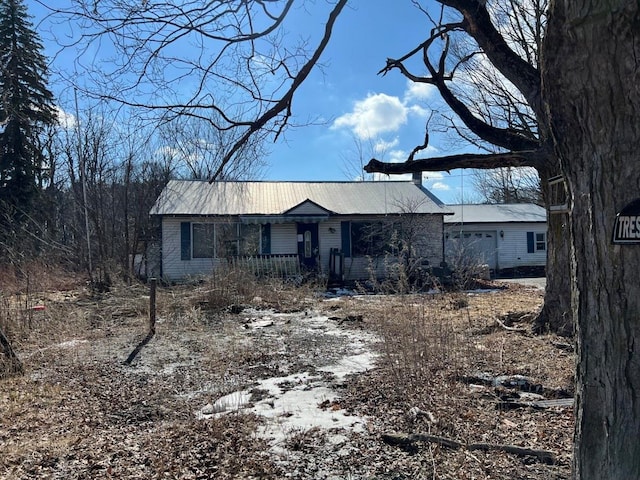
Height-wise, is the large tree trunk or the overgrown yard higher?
the large tree trunk

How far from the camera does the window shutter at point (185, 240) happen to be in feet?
57.6

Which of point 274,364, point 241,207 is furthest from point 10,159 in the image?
point 274,364

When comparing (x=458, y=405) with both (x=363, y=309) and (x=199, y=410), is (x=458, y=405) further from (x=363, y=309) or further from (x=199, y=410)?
(x=363, y=309)

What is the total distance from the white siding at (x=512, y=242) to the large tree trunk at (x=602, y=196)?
22.2 m

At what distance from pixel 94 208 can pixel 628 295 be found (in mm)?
18731

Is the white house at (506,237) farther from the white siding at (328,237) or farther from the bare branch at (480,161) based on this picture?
the bare branch at (480,161)

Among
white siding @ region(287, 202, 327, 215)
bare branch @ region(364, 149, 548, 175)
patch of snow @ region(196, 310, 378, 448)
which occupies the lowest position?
patch of snow @ region(196, 310, 378, 448)

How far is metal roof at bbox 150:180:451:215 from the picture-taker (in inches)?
717

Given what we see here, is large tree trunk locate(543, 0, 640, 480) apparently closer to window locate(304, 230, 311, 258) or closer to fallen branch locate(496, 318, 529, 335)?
fallen branch locate(496, 318, 529, 335)

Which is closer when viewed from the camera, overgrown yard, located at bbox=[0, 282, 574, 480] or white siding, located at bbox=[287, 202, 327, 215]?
overgrown yard, located at bbox=[0, 282, 574, 480]

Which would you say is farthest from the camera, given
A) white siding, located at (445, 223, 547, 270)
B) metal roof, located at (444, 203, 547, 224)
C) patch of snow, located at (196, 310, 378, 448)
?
white siding, located at (445, 223, 547, 270)

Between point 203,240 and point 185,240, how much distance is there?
2.17ft

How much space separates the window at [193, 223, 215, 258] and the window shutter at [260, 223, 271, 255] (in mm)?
1915

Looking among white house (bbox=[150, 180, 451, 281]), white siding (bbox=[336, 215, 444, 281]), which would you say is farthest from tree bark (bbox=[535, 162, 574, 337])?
white siding (bbox=[336, 215, 444, 281])
